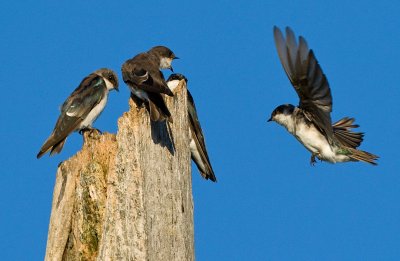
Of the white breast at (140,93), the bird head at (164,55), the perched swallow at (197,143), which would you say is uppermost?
the bird head at (164,55)

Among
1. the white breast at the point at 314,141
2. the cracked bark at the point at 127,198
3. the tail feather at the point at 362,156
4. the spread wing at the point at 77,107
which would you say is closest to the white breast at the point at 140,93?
the cracked bark at the point at 127,198

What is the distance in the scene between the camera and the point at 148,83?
649cm

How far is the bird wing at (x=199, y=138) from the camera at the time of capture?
832 centimetres

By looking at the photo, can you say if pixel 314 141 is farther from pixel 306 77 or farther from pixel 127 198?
pixel 127 198

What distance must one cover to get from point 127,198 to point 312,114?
3.82 m

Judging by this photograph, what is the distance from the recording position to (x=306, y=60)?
7.68 metres

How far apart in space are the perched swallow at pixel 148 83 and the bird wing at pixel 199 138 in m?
0.75

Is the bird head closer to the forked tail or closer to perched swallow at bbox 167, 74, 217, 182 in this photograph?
perched swallow at bbox 167, 74, 217, 182

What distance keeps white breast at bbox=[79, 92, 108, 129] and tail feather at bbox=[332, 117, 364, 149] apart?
114 inches

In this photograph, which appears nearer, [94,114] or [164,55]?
[94,114]

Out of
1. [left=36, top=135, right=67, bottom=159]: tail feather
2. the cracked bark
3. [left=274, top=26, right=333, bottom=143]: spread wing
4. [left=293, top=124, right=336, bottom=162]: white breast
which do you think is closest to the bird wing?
[left=274, top=26, right=333, bottom=143]: spread wing

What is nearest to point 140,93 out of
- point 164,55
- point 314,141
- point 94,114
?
point 94,114

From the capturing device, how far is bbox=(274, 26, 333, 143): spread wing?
24.4 feet

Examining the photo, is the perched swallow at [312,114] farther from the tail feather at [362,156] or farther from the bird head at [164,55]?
the bird head at [164,55]
